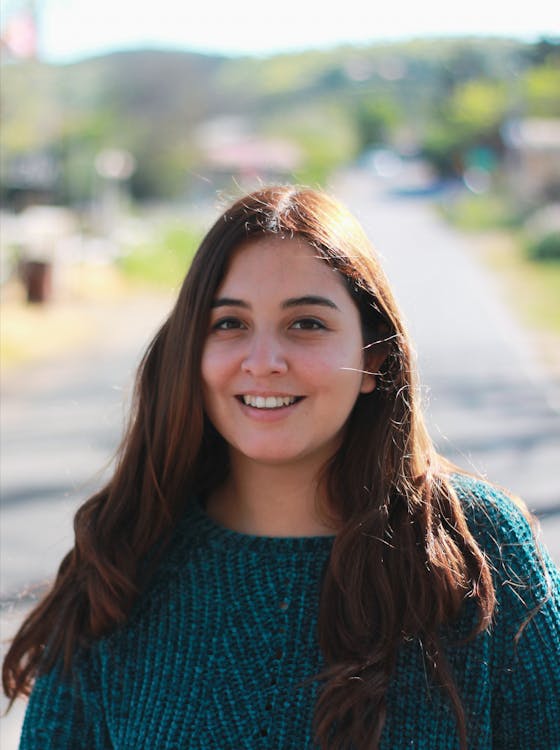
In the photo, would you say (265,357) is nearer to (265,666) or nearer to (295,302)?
(295,302)

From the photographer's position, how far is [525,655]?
1.60m

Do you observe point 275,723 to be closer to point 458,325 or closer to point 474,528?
point 474,528

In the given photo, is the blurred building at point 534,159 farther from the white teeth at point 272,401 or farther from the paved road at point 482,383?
the white teeth at point 272,401

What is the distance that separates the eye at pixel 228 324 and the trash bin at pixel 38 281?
14014mm

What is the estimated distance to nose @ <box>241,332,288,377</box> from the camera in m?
1.68

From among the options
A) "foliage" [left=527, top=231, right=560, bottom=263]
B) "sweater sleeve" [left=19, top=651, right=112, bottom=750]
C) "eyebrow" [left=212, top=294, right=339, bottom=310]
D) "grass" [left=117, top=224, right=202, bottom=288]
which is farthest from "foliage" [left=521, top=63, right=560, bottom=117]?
"sweater sleeve" [left=19, top=651, right=112, bottom=750]

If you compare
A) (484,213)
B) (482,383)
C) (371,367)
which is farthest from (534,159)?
(371,367)

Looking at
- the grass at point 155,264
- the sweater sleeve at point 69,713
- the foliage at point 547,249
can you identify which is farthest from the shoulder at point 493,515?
the foliage at point 547,249

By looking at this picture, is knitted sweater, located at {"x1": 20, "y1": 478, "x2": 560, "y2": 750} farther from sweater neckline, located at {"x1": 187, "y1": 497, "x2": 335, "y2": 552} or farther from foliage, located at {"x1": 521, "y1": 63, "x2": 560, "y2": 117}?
foliage, located at {"x1": 521, "y1": 63, "x2": 560, "y2": 117}

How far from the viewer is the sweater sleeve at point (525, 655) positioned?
1595mm

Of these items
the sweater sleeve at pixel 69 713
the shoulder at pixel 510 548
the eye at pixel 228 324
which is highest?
the eye at pixel 228 324

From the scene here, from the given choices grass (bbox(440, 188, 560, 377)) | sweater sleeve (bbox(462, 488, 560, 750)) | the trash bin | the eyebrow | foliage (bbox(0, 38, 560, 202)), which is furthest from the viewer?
foliage (bbox(0, 38, 560, 202))

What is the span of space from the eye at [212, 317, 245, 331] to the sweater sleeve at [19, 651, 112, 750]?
0.55 metres

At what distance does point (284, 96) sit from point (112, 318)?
15741cm
